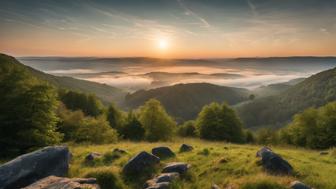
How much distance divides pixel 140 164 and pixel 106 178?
249cm

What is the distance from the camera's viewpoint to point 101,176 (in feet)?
50.6

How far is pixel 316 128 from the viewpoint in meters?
60.2

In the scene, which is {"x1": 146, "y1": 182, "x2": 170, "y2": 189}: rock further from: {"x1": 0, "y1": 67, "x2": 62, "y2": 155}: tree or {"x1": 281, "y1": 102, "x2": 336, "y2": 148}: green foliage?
{"x1": 281, "y1": 102, "x2": 336, "y2": 148}: green foliage

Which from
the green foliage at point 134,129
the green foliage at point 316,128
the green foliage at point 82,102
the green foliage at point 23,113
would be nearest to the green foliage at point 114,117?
the green foliage at point 82,102

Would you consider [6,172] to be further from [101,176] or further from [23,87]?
[23,87]

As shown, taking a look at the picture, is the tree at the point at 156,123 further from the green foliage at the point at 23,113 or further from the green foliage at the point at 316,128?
the green foliage at the point at 23,113

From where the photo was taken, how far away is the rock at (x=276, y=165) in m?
15.5

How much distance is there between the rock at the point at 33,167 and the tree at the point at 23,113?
37.9 feet

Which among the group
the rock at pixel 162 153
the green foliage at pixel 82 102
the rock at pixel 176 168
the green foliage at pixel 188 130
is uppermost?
the rock at pixel 176 168

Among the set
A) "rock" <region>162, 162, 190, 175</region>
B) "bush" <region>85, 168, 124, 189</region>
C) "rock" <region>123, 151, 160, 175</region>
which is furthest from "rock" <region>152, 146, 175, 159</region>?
"bush" <region>85, 168, 124, 189</region>

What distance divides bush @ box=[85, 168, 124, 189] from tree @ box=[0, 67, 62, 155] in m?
13.4

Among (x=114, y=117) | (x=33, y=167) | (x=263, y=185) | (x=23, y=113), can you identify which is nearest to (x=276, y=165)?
(x=263, y=185)

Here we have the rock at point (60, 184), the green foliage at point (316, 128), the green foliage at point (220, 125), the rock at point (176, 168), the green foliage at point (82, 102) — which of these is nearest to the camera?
the rock at point (60, 184)

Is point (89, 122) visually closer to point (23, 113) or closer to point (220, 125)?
point (23, 113)
